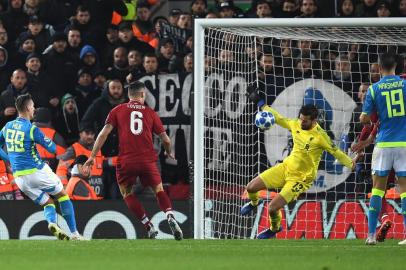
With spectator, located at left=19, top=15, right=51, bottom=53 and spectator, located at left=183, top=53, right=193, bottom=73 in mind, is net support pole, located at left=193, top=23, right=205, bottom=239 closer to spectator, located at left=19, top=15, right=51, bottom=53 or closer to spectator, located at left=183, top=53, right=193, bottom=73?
spectator, located at left=183, top=53, right=193, bottom=73

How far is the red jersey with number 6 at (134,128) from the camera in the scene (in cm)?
1234

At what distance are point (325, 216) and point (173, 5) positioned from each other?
24.2 feet

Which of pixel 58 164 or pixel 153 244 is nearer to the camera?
pixel 153 244

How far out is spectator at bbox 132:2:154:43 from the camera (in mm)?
16953

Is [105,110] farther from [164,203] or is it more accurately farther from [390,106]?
[390,106]

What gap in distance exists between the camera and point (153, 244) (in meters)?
11.2

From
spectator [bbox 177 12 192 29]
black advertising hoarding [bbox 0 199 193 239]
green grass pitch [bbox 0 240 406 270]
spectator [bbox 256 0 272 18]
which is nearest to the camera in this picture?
green grass pitch [bbox 0 240 406 270]

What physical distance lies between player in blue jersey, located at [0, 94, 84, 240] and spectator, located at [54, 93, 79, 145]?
2.74 metres

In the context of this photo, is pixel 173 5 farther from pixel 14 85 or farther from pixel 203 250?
pixel 203 250

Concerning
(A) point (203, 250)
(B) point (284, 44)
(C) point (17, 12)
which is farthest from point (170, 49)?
(A) point (203, 250)

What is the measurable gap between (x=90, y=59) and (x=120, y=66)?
0.47 metres

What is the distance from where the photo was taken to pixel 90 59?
15875 millimetres

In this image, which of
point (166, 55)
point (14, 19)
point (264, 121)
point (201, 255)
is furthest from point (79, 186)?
point (201, 255)

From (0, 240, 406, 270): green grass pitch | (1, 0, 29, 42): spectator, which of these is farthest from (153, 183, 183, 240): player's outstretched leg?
(1, 0, 29, 42): spectator
